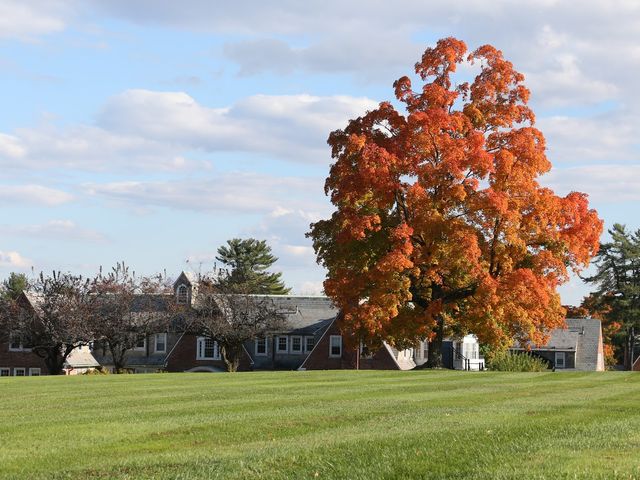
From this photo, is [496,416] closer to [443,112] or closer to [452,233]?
[452,233]

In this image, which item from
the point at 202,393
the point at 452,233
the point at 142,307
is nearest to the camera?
the point at 202,393

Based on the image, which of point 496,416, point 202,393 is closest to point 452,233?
point 202,393

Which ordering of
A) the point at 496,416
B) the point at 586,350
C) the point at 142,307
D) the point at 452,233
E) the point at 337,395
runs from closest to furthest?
the point at 496,416
the point at 337,395
the point at 452,233
the point at 142,307
the point at 586,350

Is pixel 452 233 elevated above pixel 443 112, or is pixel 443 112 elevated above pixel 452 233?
pixel 443 112

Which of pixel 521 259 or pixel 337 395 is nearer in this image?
pixel 337 395

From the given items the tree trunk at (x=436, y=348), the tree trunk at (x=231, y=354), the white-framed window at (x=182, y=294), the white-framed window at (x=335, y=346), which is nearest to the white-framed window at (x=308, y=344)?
the white-framed window at (x=335, y=346)

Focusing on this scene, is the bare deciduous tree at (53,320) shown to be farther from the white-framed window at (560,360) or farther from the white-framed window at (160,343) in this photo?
the white-framed window at (560,360)

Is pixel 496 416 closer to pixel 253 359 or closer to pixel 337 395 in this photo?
pixel 337 395

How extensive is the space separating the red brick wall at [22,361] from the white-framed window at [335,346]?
2263cm

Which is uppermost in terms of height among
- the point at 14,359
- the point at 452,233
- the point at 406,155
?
the point at 406,155

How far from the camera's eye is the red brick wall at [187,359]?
7081cm

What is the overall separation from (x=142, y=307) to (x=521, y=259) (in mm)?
31535

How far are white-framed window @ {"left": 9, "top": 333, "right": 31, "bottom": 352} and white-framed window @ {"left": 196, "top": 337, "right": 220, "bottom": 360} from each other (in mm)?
12654

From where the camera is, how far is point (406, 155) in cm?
4547
